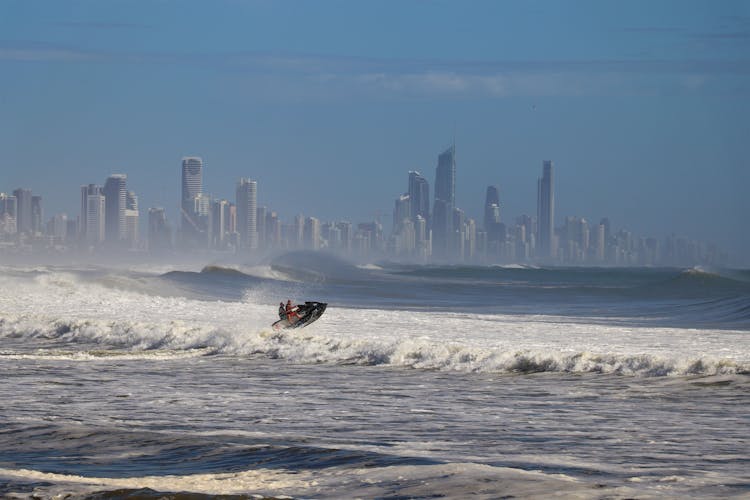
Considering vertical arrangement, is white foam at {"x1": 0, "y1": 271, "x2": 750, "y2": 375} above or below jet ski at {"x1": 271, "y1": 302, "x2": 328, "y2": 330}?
below

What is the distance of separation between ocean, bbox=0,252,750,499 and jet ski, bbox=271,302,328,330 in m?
0.43

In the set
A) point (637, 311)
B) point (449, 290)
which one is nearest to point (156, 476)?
point (637, 311)

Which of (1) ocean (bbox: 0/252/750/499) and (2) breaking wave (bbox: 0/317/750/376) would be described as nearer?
(1) ocean (bbox: 0/252/750/499)

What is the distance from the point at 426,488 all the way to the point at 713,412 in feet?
22.8

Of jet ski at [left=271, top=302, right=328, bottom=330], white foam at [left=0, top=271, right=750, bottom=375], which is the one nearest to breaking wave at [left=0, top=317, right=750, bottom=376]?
white foam at [left=0, top=271, right=750, bottom=375]

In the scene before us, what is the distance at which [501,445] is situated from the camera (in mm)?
11727

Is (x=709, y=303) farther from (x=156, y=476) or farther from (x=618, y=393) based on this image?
(x=156, y=476)

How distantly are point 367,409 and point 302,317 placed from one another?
501 inches

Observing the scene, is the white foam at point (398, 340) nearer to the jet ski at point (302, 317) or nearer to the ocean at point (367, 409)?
the ocean at point (367, 409)

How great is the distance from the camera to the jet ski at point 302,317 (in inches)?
1069

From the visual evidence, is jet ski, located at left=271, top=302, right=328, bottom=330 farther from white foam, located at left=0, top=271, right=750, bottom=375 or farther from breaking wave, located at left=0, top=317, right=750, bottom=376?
breaking wave, located at left=0, top=317, right=750, bottom=376

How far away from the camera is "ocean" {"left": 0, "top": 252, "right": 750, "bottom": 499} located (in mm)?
9742

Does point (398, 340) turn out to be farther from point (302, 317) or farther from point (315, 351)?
point (302, 317)

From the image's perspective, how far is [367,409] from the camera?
14.9 meters
